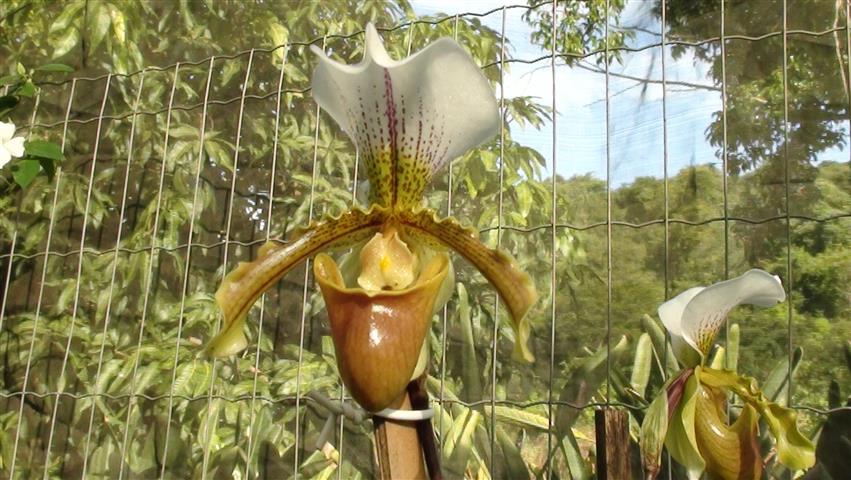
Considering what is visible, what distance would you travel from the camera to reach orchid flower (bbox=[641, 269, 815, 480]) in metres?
0.73

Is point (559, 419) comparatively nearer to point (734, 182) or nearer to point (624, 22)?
point (734, 182)

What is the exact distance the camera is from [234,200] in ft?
5.07

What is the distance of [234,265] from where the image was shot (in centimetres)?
153

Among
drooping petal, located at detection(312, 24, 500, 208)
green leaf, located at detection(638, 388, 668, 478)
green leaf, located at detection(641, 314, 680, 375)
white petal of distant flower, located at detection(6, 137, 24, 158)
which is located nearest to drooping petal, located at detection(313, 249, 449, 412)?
drooping petal, located at detection(312, 24, 500, 208)

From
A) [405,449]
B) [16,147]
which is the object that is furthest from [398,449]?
[16,147]

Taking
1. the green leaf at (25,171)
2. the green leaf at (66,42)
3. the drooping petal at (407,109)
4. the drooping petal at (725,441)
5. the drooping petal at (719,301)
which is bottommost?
the drooping petal at (725,441)

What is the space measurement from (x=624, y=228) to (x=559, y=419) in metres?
0.33

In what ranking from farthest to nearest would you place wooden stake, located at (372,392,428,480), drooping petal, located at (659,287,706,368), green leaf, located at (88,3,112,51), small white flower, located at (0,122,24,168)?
1. green leaf, located at (88,3,112,51)
2. small white flower, located at (0,122,24,168)
3. drooping petal, located at (659,287,706,368)
4. wooden stake, located at (372,392,428,480)

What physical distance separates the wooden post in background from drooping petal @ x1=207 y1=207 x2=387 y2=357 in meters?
0.27

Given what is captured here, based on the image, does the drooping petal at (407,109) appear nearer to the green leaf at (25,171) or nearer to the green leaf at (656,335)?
the green leaf at (656,335)

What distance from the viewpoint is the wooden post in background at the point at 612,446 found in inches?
25.6

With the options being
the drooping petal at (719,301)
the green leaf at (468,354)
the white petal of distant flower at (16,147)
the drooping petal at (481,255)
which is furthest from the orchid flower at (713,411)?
the white petal of distant flower at (16,147)

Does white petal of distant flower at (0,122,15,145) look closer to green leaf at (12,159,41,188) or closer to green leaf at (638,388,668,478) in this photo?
green leaf at (12,159,41,188)

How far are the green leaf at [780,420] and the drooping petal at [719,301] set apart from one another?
28 mm
